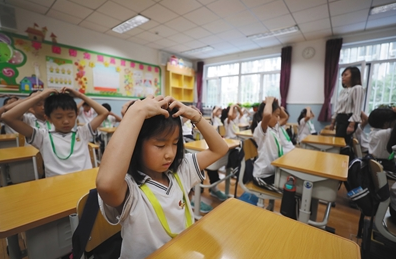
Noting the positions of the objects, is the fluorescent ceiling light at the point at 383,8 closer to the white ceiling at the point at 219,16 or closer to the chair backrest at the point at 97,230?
the white ceiling at the point at 219,16

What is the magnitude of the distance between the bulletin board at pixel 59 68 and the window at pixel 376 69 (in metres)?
6.13

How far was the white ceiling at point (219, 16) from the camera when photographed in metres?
3.41

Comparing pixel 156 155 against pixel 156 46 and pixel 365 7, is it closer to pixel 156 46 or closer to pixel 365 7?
pixel 365 7

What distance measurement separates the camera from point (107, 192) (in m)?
0.50

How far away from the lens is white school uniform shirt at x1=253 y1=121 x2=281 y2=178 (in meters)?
1.79

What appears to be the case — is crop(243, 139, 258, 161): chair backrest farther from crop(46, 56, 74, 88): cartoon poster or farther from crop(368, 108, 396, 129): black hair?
crop(46, 56, 74, 88): cartoon poster

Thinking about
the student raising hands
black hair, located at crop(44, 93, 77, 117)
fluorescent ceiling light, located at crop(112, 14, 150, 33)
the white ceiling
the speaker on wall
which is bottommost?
the student raising hands

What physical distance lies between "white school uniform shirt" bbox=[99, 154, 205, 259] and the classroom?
0.23 m

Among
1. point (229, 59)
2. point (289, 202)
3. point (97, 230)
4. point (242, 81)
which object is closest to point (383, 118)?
point (289, 202)

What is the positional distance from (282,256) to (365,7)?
4.82 meters

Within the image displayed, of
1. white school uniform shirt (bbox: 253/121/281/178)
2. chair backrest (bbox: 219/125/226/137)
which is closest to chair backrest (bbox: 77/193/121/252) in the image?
white school uniform shirt (bbox: 253/121/281/178)

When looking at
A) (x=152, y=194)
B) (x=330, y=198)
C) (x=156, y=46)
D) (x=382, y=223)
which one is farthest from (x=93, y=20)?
(x=382, y=223)

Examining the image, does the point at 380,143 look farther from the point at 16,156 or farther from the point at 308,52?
the point at 308,52

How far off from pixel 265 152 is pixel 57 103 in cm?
183
